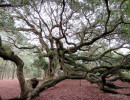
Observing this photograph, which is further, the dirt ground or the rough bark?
the dirt ground

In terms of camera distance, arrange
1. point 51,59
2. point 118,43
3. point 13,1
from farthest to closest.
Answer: point 51,59 < point 118,43 < point 13,1

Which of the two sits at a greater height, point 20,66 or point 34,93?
point 20,66

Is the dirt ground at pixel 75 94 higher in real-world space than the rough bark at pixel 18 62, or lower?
lower

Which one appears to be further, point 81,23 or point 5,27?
point 81,23

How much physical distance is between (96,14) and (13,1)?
16.5 feet

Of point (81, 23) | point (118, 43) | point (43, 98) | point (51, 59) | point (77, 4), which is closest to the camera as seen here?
point (43, 98)

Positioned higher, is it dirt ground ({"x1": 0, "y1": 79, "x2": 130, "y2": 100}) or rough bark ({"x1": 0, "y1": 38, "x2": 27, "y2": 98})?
rough bark ({"x1": 0, "y1": 38, "x2": 27, "y2": 98})

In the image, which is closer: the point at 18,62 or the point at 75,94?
the point at 18,62

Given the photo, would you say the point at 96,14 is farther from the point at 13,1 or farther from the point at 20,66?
the point at 20,66

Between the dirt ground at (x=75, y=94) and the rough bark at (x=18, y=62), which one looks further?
the dirt ground at (x=75, y=94)

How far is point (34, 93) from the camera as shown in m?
4.33

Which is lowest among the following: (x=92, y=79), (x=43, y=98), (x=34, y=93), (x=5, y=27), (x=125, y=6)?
(x=43, y=98)

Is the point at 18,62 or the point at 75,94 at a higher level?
the point at 18,62

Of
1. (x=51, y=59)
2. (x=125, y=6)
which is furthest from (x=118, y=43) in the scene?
(x=51, y=59)
